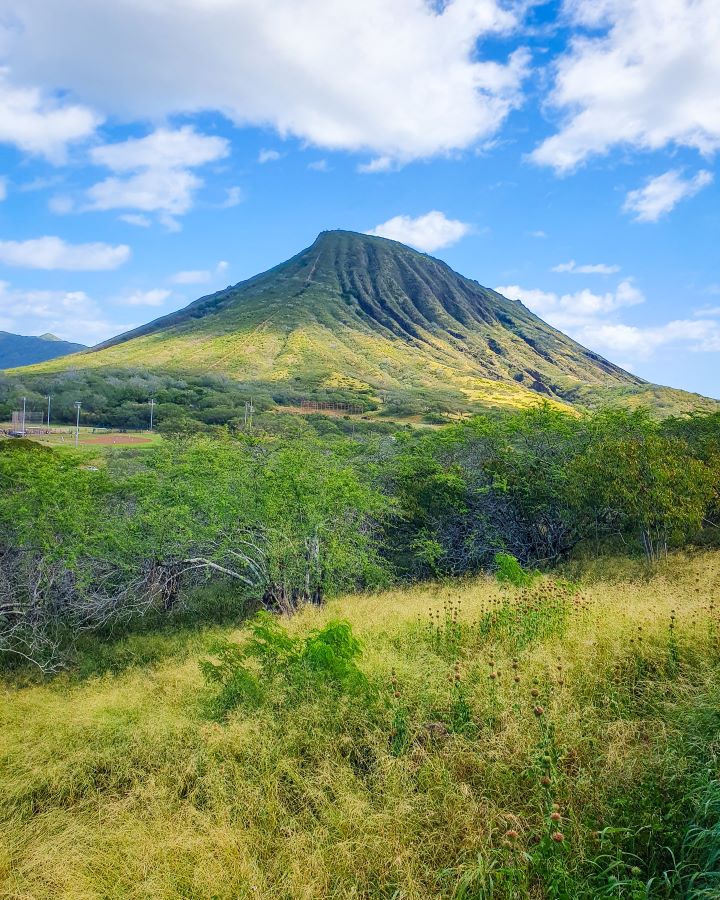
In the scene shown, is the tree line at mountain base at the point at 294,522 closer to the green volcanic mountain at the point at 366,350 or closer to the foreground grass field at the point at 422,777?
the foreground grass field at the point at 422,777

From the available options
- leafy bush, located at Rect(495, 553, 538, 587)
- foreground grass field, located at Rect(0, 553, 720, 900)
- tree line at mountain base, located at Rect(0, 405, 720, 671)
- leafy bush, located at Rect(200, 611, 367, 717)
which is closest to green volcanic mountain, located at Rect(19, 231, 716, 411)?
tree line at mountain base, located at Rect(0, 405, 720, 671)

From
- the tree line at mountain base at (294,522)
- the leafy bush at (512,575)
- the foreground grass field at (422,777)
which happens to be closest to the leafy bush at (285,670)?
the foreground grass field at (422,777)

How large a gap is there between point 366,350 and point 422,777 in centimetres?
14068

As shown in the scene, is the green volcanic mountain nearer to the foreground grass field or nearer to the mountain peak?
the mountain peak

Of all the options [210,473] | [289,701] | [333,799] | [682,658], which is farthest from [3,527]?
[682,658]

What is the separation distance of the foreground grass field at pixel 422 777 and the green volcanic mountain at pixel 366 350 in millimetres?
84018

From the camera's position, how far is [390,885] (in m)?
3.49

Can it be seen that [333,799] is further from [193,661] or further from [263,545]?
[263,545]

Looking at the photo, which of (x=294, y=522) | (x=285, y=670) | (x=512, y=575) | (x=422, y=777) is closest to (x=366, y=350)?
(x=294, y=522)

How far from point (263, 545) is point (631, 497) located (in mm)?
10846

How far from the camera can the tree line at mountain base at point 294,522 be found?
1483 centimetres

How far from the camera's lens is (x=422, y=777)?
14.0 ft

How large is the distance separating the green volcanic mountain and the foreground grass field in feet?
276

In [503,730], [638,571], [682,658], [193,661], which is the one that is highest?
[682,658]
